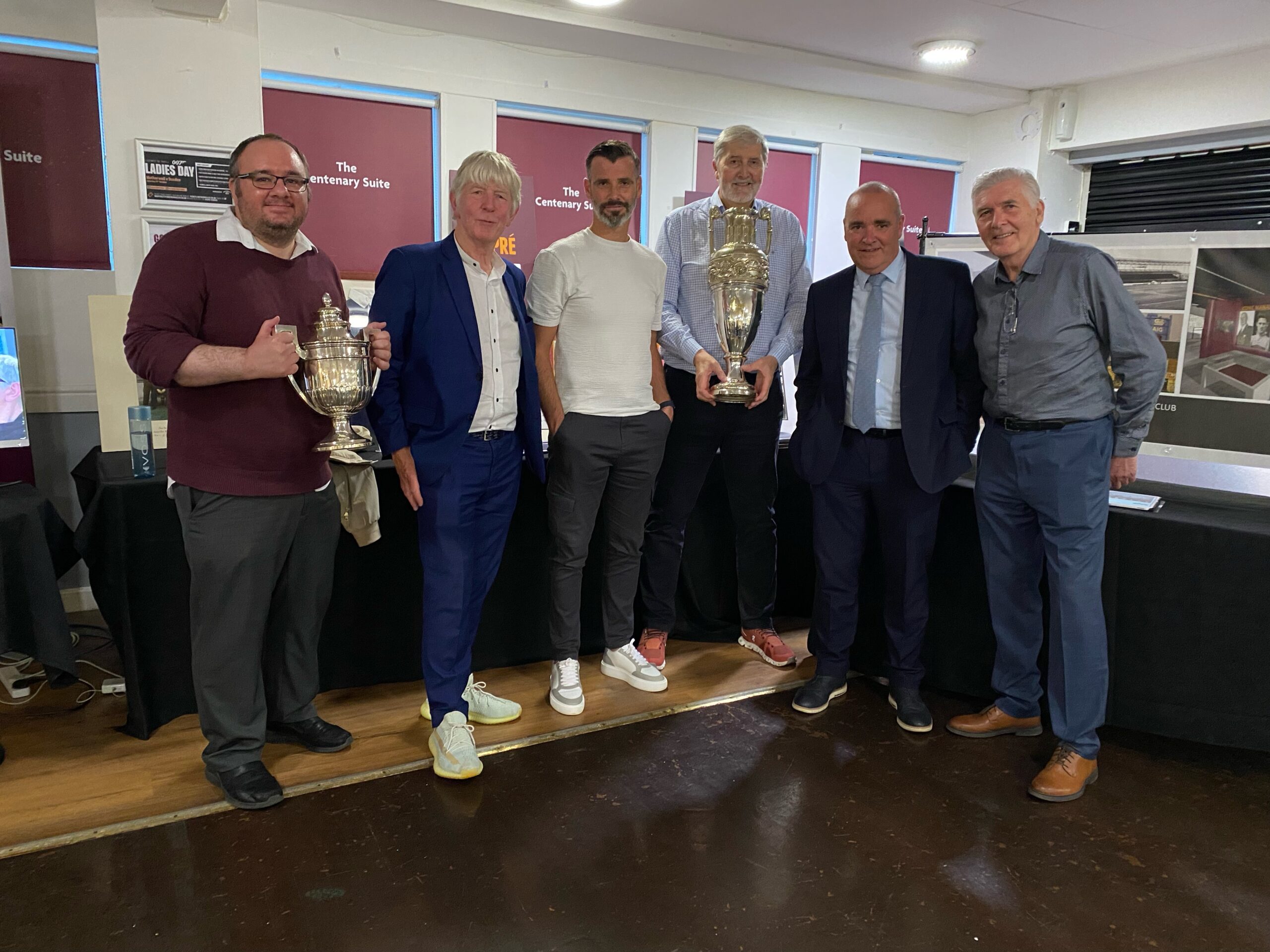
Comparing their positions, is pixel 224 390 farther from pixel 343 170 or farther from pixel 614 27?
pixel 614 27

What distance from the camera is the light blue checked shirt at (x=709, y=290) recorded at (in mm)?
3164

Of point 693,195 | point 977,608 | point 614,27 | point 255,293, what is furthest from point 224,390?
point 693,195

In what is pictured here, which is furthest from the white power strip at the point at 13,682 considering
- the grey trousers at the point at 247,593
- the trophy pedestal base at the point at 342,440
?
the trophy pedestal base at the point at 342,440

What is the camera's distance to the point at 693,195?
222 inches

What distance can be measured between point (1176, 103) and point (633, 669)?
548cm

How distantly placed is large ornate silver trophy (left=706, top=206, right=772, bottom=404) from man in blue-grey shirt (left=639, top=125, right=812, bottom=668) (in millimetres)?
156

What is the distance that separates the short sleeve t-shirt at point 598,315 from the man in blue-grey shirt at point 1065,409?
1.04 m

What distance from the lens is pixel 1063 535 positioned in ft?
8.00

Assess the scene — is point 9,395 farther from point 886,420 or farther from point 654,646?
point 886,420

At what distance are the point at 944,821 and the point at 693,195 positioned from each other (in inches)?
171

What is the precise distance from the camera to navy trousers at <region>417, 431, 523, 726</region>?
8.05 feet

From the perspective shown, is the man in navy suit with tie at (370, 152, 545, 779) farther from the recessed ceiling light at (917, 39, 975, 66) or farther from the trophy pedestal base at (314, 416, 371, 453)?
the recessed ceiling light at (917, 39, 975, 66)

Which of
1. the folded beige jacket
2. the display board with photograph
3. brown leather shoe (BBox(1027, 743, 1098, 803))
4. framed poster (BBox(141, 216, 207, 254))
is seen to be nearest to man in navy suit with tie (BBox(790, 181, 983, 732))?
brown leather shoe (BBox(1027, 743, 1098, 803))

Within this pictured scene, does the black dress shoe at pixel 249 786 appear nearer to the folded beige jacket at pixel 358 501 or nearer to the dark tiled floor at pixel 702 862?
the dark tiled floor at pixel 702 862
